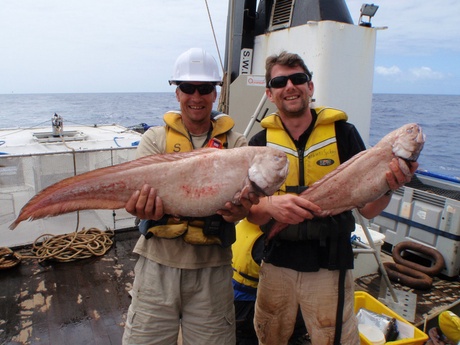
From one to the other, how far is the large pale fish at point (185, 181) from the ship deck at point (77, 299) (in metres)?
2.27

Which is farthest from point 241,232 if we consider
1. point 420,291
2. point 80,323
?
point 420,291

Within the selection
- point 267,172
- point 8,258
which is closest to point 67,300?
point 8,258

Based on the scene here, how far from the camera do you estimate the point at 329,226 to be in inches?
113

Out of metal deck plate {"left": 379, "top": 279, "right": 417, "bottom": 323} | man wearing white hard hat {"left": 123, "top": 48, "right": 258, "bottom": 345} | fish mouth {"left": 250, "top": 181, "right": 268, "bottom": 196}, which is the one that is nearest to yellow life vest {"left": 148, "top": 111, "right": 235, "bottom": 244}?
man wearing white hard hat {"left": 123, "top": 48, "right": 258, "bottom": 345}

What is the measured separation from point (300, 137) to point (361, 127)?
12.3 ft

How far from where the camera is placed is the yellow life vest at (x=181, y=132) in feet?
9.54

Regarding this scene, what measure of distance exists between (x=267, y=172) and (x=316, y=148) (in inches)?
28.7

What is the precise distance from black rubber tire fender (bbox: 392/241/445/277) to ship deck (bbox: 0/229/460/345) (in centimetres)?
22

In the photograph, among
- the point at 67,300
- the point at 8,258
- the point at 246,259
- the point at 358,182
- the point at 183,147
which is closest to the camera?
the point at 358,182

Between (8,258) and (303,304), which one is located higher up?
(303,304)

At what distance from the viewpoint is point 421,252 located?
6.07 m

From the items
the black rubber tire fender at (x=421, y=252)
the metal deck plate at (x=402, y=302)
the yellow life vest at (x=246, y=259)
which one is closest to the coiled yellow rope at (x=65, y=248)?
the yellow life vest at (x=246, y=259)

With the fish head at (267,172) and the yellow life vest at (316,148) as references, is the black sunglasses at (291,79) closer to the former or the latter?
the yellow life vest at (316,148)

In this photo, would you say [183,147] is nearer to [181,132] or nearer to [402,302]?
[181,132]
